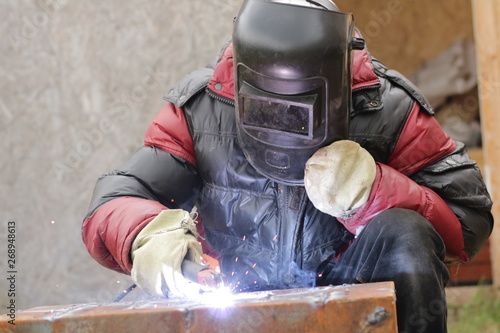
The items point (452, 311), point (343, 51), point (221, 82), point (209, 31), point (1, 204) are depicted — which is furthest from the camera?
point (452, 311)

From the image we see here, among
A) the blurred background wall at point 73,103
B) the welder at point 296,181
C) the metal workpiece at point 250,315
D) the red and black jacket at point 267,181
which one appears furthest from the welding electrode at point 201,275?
the blurred background wall at point 73,103

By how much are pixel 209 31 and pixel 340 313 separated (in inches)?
86.0

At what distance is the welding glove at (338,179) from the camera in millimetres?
2373

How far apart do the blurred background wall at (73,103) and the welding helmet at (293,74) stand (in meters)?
1.32

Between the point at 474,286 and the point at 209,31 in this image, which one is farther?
the point at 474,286

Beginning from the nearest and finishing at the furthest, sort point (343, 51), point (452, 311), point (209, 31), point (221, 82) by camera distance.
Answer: point (343, 51)
point (221, 82)
point (209, 31)
point (452, 311)

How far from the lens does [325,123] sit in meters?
2.39

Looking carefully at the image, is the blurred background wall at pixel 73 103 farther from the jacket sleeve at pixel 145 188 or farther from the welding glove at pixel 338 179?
the welding glove at pixel 338 179

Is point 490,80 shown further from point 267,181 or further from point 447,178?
point 267,181

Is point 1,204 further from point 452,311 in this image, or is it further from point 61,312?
point 452,311

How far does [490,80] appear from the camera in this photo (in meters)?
4.57

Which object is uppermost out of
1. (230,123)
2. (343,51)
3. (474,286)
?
(343,51)

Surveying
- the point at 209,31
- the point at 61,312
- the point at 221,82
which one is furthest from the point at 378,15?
the point at 61,312

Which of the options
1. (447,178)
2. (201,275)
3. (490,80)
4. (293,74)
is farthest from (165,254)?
(490,80)
